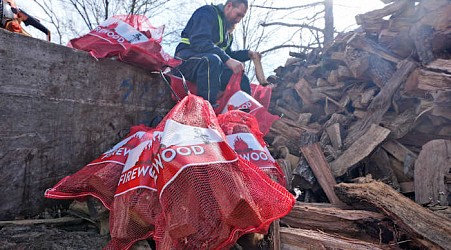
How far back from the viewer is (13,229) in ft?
5.82

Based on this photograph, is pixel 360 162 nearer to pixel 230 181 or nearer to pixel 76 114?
pixel 230 181

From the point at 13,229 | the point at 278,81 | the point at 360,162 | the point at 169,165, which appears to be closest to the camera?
the point at 169,165

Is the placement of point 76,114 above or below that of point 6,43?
below

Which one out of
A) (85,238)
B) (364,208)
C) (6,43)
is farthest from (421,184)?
(6,43)

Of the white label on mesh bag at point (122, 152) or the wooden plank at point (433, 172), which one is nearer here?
the white label on mesh bag at point (122, 152)

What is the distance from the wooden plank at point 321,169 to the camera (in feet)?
7.64

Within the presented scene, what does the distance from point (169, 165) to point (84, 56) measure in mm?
1442

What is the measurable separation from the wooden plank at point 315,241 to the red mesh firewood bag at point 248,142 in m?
0.45

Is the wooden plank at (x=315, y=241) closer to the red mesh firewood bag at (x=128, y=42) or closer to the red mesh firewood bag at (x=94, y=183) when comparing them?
the red mesh firewood bag at (x=94, y=183)

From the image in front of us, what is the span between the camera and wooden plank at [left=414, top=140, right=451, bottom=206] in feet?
6.86

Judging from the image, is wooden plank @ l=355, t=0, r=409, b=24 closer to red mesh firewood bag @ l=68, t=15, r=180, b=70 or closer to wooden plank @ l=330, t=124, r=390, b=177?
wooden plank @ l=330, t=124, r=390, b=177

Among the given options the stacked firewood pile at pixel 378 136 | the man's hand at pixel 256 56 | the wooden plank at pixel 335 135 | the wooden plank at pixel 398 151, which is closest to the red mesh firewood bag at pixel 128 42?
the man's hand at pixel 256 56

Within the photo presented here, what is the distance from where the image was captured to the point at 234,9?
334 cm

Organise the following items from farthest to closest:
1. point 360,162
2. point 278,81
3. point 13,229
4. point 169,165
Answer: point 278,81
point 360,162
point 13,229
point 169,165
